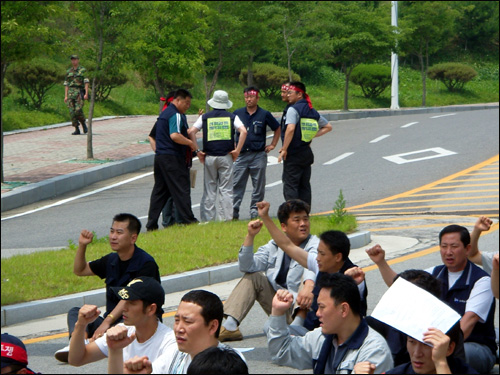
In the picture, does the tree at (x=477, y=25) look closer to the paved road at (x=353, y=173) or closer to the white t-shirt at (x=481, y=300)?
the paved road at (x=353, y=173)

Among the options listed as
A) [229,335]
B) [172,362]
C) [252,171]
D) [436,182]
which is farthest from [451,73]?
[172,362]

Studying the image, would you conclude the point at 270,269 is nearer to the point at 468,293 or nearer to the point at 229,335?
the point at 229,335

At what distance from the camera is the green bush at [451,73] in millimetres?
33219

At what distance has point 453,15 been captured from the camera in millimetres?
31516

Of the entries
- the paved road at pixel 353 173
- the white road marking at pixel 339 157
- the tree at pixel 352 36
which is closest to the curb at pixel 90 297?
the paved road at pixel 353 173

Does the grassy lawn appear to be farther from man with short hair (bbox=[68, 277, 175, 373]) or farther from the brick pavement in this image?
the brick pavement

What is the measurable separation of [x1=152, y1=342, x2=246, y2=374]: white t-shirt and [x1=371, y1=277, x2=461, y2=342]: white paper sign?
3.46 feet

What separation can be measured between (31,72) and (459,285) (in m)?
22.4

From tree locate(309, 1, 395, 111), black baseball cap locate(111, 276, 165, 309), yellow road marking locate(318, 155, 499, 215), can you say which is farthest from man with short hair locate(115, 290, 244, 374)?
tree locate(309, 1, 395, 111)

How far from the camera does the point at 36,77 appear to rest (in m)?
26.5

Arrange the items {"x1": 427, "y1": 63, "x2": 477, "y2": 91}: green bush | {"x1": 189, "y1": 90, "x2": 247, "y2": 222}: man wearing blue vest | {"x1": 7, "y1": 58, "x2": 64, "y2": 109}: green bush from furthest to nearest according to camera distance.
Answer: {"x1": 427, "y1": 63, "x2": 477, "y2": 91}: green bush < {"x1": 7, "y1": 58, "x2": 64, "y2": 109}: green bush < {"x1": 189, "y1": 90, "x2": 247, "y2": 222}: man wearing blue vest

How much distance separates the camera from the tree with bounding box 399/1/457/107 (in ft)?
104

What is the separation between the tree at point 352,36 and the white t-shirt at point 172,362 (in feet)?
66.7

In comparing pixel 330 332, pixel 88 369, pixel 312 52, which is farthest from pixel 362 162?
pixel 330 332
